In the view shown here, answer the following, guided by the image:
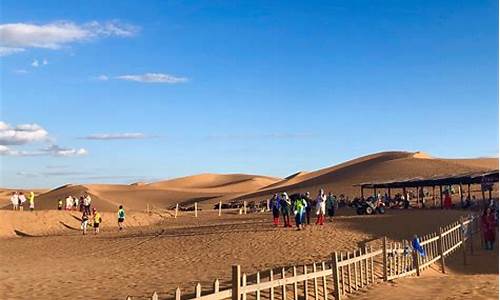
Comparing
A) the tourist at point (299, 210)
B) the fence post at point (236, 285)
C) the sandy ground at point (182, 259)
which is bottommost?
the sandy ground at point (182, 259)

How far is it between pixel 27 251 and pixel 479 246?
A: 52.8 ft

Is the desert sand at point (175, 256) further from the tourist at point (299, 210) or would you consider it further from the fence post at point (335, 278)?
the fence post at point (335, 278)

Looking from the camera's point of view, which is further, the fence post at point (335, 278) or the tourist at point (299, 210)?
the tourist at point (299, 210)

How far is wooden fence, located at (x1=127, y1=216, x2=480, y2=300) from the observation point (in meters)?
8.45

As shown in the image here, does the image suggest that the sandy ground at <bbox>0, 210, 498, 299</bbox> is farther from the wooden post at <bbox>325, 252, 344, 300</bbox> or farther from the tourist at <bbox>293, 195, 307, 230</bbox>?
the wooden post at <bbox>325, 252, 344, 300</bbox>

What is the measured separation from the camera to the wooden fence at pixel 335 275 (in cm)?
845

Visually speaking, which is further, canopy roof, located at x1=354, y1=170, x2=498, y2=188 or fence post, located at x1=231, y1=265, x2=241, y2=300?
canopy roof, located at x1=354, y1=170, x2=498, y2=188

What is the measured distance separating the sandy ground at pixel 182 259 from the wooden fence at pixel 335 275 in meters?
0.45

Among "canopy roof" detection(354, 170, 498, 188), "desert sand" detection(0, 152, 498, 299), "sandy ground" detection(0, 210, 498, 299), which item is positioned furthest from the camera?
"canopy roof" detection(354, 170, 498, 188)

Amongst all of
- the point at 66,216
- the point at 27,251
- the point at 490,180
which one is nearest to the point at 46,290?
the point at 27,251

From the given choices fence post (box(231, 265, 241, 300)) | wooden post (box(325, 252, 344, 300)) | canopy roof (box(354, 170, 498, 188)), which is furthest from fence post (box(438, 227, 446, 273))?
canopy roof (box(354, 170, 498, 188))

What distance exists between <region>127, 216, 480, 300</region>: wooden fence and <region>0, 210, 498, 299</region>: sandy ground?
446 millimetres

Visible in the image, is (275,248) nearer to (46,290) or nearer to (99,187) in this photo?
(46,290)

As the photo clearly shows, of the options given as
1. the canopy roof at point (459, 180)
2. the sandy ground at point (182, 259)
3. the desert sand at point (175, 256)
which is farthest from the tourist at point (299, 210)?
the canopy roof at point (459, 180)
